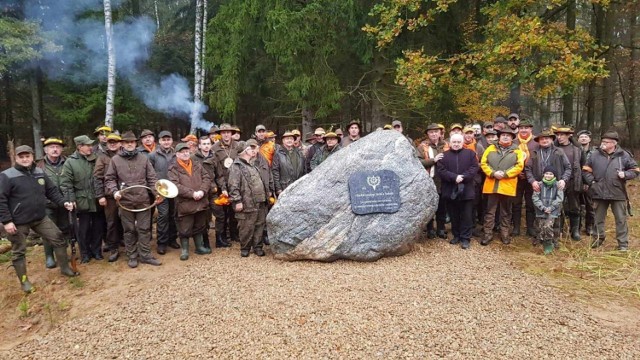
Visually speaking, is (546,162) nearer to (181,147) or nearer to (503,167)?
(503,167)

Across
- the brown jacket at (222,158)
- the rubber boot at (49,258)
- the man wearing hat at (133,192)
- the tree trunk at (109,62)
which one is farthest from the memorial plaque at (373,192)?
the tree trunk at (109,62)

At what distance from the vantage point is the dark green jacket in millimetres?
6418

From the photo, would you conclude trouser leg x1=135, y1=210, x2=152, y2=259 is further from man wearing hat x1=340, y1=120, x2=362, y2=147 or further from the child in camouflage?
the child in camouflage

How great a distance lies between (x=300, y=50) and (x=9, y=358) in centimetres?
1044

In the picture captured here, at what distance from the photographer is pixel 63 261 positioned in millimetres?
6191

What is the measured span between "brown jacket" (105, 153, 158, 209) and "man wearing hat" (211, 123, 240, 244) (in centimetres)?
125

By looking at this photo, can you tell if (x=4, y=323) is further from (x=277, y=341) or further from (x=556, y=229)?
(x=556, y=229)

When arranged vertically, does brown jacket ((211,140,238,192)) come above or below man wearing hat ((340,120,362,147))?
below

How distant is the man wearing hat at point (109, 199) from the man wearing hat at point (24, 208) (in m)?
0.68

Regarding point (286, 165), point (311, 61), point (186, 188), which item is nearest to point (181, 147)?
point (186, 188)

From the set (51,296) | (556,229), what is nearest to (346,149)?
(556,229)

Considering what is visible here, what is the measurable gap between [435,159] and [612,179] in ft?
9.46

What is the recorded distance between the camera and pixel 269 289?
5262 mm

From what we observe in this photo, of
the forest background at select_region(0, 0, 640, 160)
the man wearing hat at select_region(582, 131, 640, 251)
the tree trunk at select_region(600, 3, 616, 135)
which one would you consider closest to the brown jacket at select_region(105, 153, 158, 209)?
the forest background at select_region(0, 0, 640, 160)
